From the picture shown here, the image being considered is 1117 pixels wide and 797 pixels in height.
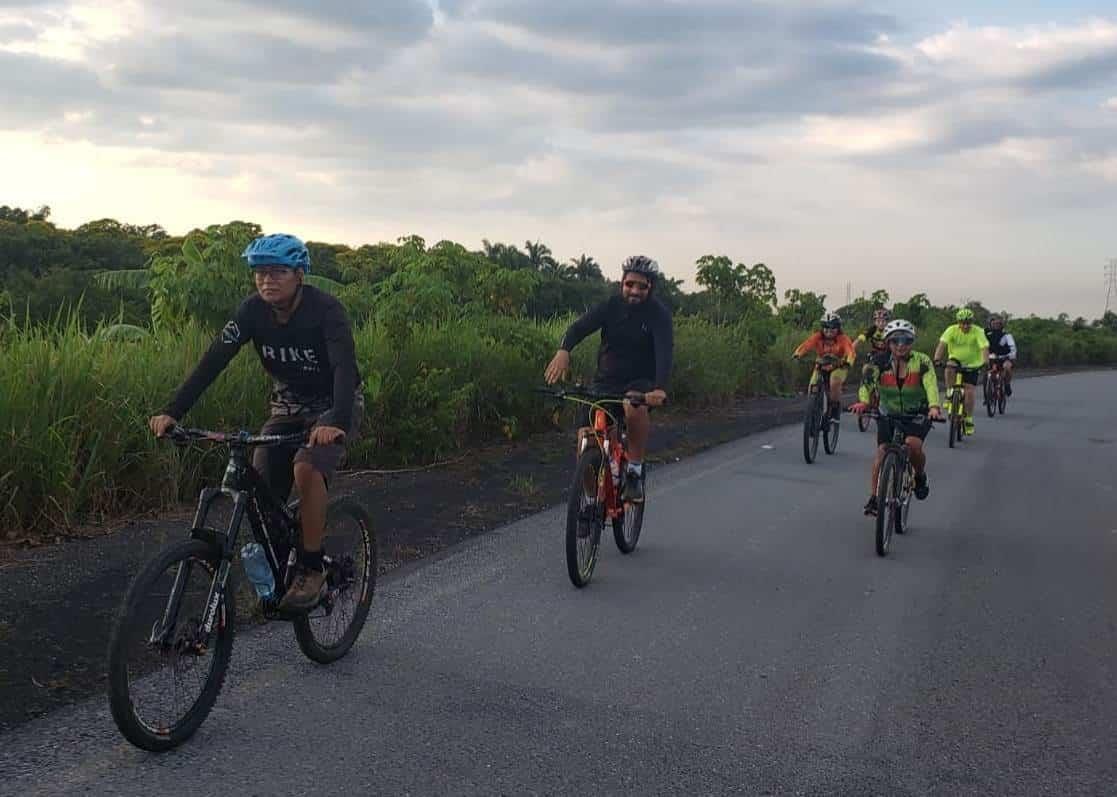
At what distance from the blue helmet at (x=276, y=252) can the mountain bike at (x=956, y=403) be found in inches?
515

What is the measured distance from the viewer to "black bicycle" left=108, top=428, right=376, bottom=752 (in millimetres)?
3912

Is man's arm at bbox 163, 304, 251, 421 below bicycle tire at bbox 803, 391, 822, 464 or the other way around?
the other way around

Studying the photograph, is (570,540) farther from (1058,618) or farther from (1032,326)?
(1032,326)

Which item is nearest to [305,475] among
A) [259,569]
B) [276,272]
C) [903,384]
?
[259,569]

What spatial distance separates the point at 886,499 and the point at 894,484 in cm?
42

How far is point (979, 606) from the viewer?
6.72 metres

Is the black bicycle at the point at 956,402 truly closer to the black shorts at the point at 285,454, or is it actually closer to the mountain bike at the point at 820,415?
the mountain bike at the point at 820,415

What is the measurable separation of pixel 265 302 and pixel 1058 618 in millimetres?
4972

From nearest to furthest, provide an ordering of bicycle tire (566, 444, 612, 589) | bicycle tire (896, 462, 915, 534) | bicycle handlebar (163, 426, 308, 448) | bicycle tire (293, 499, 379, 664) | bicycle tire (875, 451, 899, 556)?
bicycle handlebar (163, 426, 308, 448), bicycle tire (293, 499, 379, 664), bicycle tire (566, 444, 612, 589), bicycle tire (875, 451, 899, 556), bicycle tire (896, 462, 915, 534)

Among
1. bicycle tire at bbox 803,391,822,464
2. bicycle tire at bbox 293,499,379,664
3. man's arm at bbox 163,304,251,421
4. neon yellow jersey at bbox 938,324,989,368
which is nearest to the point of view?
man's arm at bbox 163,304,251,421

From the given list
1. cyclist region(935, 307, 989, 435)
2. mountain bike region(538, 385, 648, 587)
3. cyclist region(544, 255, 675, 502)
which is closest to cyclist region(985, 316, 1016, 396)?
cyclist region(935, 307, 989, 435)

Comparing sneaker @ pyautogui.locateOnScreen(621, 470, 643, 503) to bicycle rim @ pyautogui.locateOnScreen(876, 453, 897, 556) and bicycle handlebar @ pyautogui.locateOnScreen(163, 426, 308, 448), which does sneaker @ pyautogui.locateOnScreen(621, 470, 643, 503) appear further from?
bicycle handlebar @ pyautogui.locateOnScreen(163, 426, 308, 448)

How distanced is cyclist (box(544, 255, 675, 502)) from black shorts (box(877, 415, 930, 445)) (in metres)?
2.44

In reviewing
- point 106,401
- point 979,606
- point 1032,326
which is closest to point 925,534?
point 979,606
